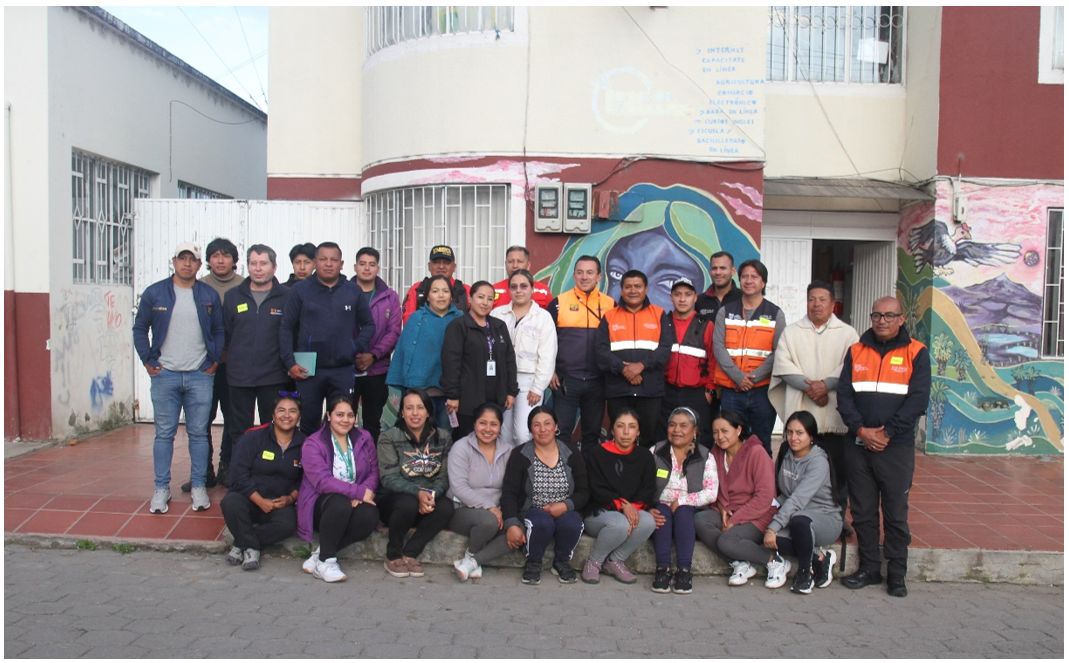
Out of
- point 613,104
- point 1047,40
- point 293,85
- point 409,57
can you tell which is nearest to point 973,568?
point 613,104

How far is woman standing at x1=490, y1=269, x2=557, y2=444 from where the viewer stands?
5914 mm

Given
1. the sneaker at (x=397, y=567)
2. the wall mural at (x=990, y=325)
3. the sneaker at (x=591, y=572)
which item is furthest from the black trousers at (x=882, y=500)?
the wall mural at (x=990, y=325)

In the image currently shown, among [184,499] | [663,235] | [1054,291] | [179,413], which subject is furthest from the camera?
[1054,291]

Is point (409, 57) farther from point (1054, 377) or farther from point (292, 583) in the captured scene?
point (1054, 377)

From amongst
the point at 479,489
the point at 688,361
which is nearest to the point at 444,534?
the point at 479,489

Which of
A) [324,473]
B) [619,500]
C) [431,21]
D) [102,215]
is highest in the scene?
[431,21]

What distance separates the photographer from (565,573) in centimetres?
520

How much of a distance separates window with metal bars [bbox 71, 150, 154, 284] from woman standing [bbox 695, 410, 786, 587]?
6439 mm

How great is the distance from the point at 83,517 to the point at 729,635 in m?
4.29

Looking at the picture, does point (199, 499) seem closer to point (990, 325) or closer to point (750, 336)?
point (750, 336)

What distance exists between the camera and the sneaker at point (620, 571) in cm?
522

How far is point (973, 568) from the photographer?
547cm

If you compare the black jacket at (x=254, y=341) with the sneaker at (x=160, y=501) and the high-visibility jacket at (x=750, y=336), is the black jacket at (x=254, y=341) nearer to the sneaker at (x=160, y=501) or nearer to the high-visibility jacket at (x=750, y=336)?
the sneaker at (x=160, y=501)

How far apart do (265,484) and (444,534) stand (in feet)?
3.81
